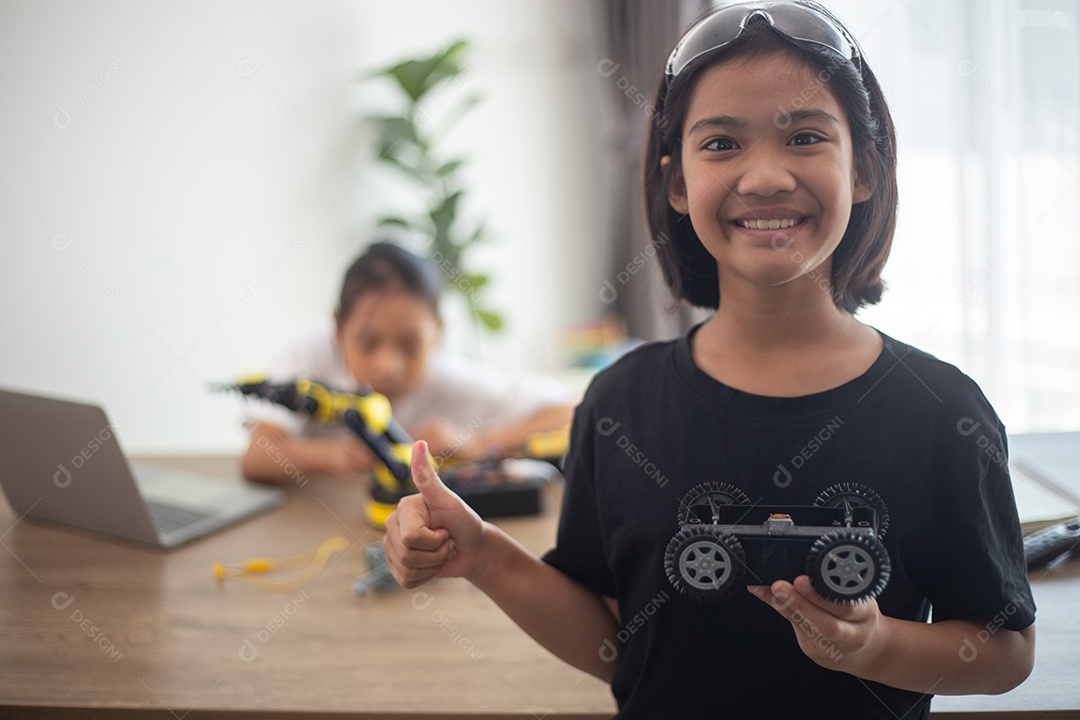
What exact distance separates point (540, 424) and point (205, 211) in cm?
199

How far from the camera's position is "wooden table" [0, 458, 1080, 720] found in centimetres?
→ 107

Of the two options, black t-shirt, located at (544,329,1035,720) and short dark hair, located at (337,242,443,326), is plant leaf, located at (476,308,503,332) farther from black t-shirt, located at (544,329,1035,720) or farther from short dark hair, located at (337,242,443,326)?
black t-shirt, located at (544,329,1035,720)

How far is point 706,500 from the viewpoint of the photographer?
93 cm

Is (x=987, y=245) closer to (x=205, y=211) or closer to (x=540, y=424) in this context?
(x=540, y=424)

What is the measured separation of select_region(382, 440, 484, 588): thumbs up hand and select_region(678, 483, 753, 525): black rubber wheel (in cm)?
23

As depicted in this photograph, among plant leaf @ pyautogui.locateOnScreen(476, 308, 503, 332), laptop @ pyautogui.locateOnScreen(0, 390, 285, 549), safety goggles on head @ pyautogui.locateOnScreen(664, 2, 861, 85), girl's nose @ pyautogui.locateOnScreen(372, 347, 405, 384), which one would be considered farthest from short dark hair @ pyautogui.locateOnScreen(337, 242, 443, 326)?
plant leaf @ pyautogui.locateOnScreen(476, 308, 503, 332)

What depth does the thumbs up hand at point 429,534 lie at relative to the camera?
3.12ft

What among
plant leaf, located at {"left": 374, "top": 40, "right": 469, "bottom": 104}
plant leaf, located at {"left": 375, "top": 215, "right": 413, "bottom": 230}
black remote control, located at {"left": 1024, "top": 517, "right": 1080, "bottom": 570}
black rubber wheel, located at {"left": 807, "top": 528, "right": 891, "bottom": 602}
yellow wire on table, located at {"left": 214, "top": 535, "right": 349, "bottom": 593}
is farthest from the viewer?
A: plant leaf, located at {"left": 375, "top": 215, "right": 413, "bottom": 230}

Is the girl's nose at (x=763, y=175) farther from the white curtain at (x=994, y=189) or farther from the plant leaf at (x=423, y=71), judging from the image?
the plant leaf at (x=423, y=71)

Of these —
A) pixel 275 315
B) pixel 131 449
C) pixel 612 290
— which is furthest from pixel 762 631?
pixel 612 290

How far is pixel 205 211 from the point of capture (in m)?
3.40

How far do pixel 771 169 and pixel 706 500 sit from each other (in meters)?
0.34

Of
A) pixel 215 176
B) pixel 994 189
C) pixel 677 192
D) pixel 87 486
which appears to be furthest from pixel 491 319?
pixel 677 192

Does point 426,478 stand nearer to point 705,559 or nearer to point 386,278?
point 705,559
